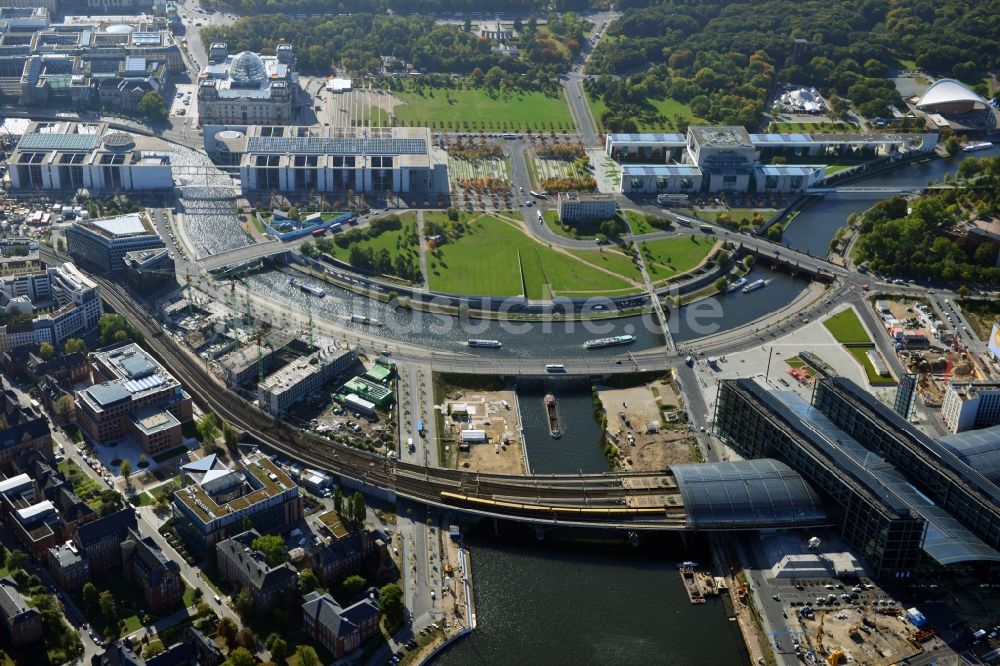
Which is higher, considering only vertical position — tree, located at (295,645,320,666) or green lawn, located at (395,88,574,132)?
green lawn, located at (395,88,574,132)

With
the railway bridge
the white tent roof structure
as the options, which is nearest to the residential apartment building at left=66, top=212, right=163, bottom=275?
the railway bridge

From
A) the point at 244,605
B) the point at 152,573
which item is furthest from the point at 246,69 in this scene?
the point at 244,605

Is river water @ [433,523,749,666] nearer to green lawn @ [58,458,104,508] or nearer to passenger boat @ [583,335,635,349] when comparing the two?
passenger boat @ [583,335,635,349]

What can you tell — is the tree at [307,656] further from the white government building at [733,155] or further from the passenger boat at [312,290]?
the white government building at [733,155]

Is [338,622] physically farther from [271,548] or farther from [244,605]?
[271,548]

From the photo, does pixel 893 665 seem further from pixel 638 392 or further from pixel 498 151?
pixel 498 151
